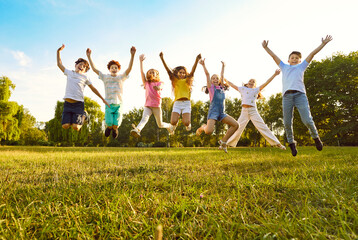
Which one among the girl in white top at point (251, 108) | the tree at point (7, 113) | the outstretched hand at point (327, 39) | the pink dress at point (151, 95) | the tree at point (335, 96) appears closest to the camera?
the outstretched hand at point (327, 39)

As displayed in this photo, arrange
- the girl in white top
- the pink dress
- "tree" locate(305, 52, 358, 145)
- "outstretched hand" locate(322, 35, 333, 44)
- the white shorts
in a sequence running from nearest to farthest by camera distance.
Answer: "outstretched hand" locate(322, 35, 333, 44) < the pink dress < the white shorts < the girl in white top < "tree" locate(305, 52, 358, 145)

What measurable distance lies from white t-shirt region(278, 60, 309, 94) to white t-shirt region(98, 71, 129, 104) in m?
4.63

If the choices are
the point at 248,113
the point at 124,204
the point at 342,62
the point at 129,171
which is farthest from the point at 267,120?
the point at 124,204

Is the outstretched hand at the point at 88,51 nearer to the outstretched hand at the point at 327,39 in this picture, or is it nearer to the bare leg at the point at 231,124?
the bare leg at the point at 231,124

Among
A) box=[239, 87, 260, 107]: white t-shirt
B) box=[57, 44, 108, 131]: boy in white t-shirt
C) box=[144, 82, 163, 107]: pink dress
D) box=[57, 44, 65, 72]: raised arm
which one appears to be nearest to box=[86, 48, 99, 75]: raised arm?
box=[57, 44, 108, 131]: boy in white t-shirt

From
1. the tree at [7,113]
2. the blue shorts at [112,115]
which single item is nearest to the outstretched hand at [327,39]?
the blue shorts at [112,115]

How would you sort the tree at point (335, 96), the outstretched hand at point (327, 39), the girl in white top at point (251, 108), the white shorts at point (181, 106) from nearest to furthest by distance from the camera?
the outstretched hand at point (327, 39), the white shorts at point (181, 106), the girl in white top at point (251, 108), the tree at point (335, 96)

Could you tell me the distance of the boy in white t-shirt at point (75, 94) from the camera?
6.20 m

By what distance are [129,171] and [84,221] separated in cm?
249

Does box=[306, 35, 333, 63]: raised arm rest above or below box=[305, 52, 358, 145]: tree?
below

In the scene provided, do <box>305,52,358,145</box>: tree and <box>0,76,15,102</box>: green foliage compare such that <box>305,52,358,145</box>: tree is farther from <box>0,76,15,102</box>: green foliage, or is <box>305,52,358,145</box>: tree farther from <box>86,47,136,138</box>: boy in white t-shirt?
<box>0,76,15,102</box>: green foliage

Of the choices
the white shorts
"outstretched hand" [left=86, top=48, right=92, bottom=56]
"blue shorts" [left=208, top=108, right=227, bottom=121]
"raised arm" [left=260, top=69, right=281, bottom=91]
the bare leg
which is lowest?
the bare leg

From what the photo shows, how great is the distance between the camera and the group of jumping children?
565 centimetres

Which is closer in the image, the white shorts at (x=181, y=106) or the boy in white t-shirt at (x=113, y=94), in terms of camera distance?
the boy in white t-shirt at (x=113, y=94)
